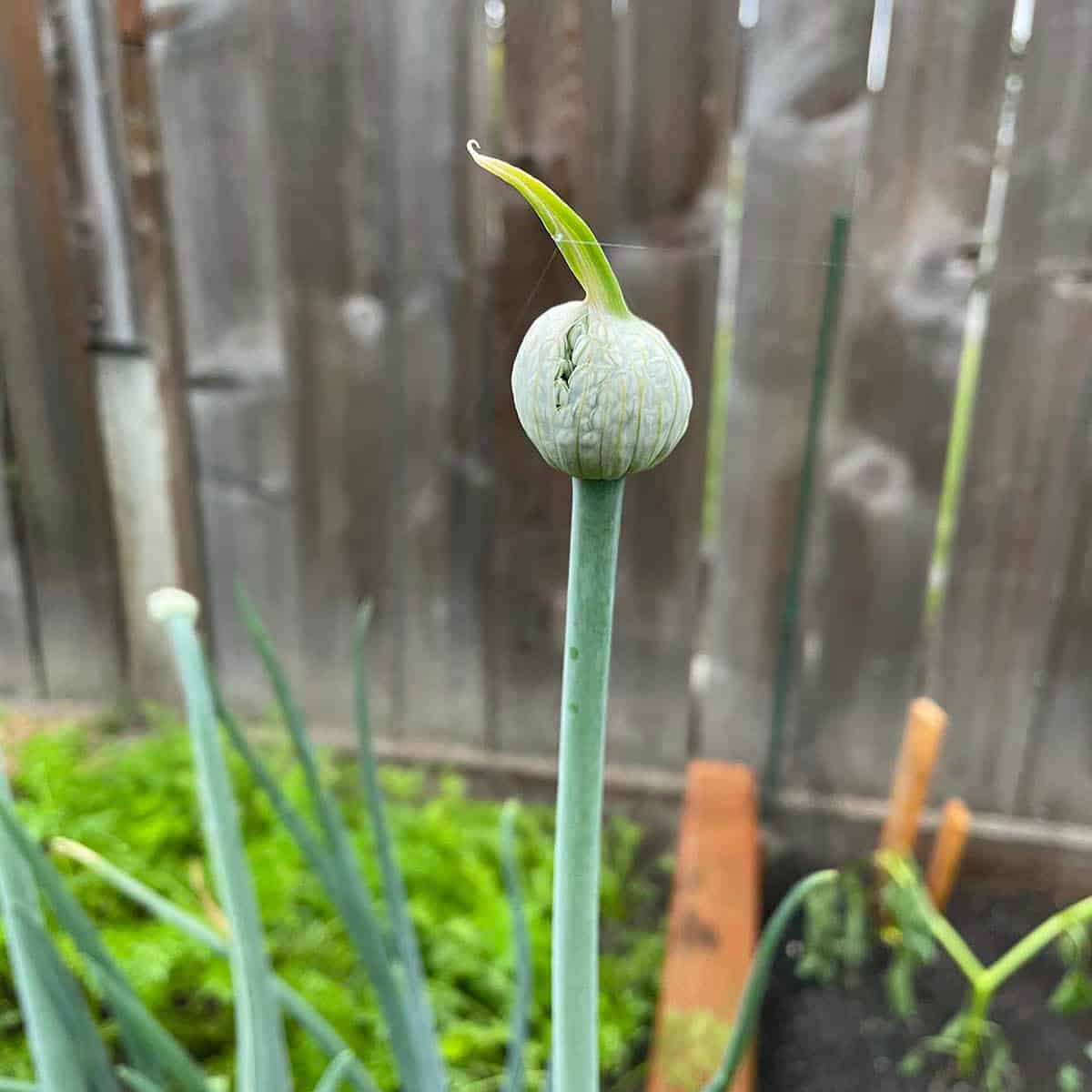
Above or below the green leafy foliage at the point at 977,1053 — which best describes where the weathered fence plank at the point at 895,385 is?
above

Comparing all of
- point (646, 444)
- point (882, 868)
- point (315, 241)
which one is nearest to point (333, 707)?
point (315, 241)

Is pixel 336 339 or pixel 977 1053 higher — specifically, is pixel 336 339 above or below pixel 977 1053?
above

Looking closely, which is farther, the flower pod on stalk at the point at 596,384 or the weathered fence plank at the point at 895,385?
the weathered fence plank at the point at 895,385

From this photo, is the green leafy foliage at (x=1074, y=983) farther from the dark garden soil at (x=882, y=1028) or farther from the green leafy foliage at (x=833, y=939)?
the green leafy foliage at (x=833, y=939)

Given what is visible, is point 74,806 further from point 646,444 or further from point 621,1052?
point 646,444

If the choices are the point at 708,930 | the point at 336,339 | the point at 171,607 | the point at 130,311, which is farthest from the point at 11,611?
the point at 171,607

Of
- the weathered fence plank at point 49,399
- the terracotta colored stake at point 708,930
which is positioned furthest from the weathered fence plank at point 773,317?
the weathered fence plank at point 49,399

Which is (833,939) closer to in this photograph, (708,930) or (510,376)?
(708,930)
